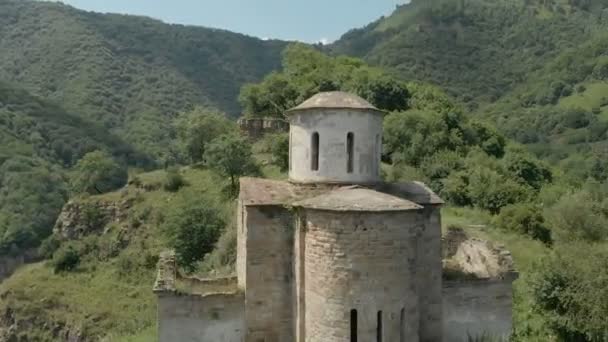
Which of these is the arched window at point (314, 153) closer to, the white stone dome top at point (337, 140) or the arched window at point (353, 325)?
the white stone dome top at point (337, 140)

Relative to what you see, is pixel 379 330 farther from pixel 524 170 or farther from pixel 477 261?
pixel 524 170

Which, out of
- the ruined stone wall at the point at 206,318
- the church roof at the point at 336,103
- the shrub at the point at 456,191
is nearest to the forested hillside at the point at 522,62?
the shrub at the point at 456,191

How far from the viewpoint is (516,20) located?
12400 cm

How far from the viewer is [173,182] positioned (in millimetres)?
41312

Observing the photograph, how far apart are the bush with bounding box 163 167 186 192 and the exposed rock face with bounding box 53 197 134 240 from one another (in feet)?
9.52

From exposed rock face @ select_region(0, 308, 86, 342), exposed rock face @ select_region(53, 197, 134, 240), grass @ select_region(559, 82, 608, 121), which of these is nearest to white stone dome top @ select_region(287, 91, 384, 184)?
exposed rock face @ select_region(0, 308, 86, 342)

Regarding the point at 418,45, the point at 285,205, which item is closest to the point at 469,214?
the point at 285,205

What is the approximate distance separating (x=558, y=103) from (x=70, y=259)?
282 feet

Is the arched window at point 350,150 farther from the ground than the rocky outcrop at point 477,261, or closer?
farther from the ground

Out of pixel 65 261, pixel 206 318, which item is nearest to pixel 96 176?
pixel 65 261

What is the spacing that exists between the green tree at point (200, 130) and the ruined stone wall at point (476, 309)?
30.4 metres

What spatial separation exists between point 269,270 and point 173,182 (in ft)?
96.4

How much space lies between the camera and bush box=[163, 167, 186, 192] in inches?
1624

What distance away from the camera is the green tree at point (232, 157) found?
35656 mm
